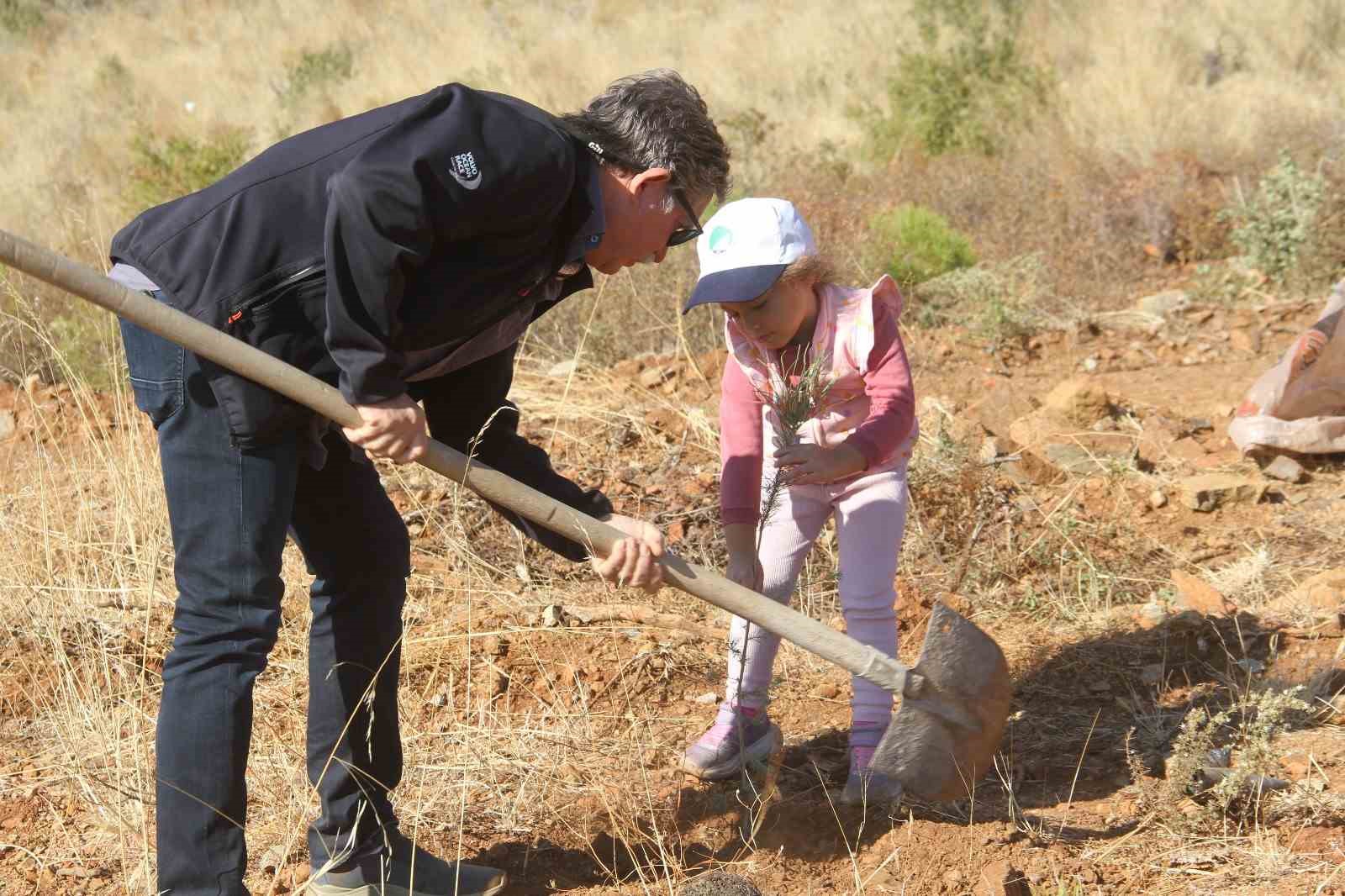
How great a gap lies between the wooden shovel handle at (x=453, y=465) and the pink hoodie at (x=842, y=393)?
534 millimetres

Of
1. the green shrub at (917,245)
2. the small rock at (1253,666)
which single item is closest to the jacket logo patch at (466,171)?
the small rock at (1253,666)

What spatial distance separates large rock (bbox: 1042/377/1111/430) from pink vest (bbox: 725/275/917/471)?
2.24 meters

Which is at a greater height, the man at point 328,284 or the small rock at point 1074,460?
the man at point 328,284

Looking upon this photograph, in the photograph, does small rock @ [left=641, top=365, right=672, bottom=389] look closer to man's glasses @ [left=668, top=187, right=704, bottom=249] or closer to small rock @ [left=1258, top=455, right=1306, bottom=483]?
small rock @ [left=1258, top=455, right=1306, bottom=483]

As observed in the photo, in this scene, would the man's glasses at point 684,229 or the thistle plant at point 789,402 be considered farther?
the thistle plant at point 789,402

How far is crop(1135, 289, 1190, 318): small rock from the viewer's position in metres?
6.51

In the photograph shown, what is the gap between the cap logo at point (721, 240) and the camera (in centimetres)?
277

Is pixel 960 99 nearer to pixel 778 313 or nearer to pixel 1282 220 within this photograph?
pixel 1282 220

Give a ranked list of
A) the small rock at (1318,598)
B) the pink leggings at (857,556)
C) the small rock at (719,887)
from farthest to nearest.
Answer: the small rock at (1318,598) → the pink leggings at (857,556) → the small rock at (719,887)

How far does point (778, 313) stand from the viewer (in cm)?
281

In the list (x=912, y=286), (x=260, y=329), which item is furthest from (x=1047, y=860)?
(x=912, y=286)

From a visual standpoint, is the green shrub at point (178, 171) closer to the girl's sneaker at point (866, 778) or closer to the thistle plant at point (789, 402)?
the thistle plant at point (789, 402)

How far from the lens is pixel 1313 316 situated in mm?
6238

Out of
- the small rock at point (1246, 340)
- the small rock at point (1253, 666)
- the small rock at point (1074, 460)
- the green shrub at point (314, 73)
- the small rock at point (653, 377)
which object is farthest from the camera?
the green shrub at point (314, 73)
